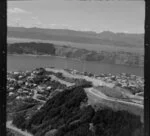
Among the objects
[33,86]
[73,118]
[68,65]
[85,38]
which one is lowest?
[73,118]

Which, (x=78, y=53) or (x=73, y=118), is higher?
(x=78, y=53)

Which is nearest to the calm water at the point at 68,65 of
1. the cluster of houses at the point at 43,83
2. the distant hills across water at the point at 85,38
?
the cluster of houses at the point at 43,83

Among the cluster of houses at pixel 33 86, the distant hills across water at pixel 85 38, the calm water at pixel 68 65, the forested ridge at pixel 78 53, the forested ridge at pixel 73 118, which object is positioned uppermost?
the distant hills across water at pixel 85 38

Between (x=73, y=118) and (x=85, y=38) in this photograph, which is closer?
(x=73, y=118)

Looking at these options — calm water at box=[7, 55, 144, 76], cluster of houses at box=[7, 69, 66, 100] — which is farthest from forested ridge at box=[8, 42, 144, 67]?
cluster of houses at box=[7, 69, 66, 100]

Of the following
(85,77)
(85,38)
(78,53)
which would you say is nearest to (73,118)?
(85,77)

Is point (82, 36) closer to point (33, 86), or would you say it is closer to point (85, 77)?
point (85, 77)

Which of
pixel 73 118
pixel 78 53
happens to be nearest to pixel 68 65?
pixel 78 53

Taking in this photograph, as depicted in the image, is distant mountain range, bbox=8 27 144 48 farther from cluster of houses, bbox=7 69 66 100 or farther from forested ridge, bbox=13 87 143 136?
forested ridge, bbox=13 87 143 136

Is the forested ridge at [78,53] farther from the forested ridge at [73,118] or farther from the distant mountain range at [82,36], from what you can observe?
the forested ridge at [73,118]
